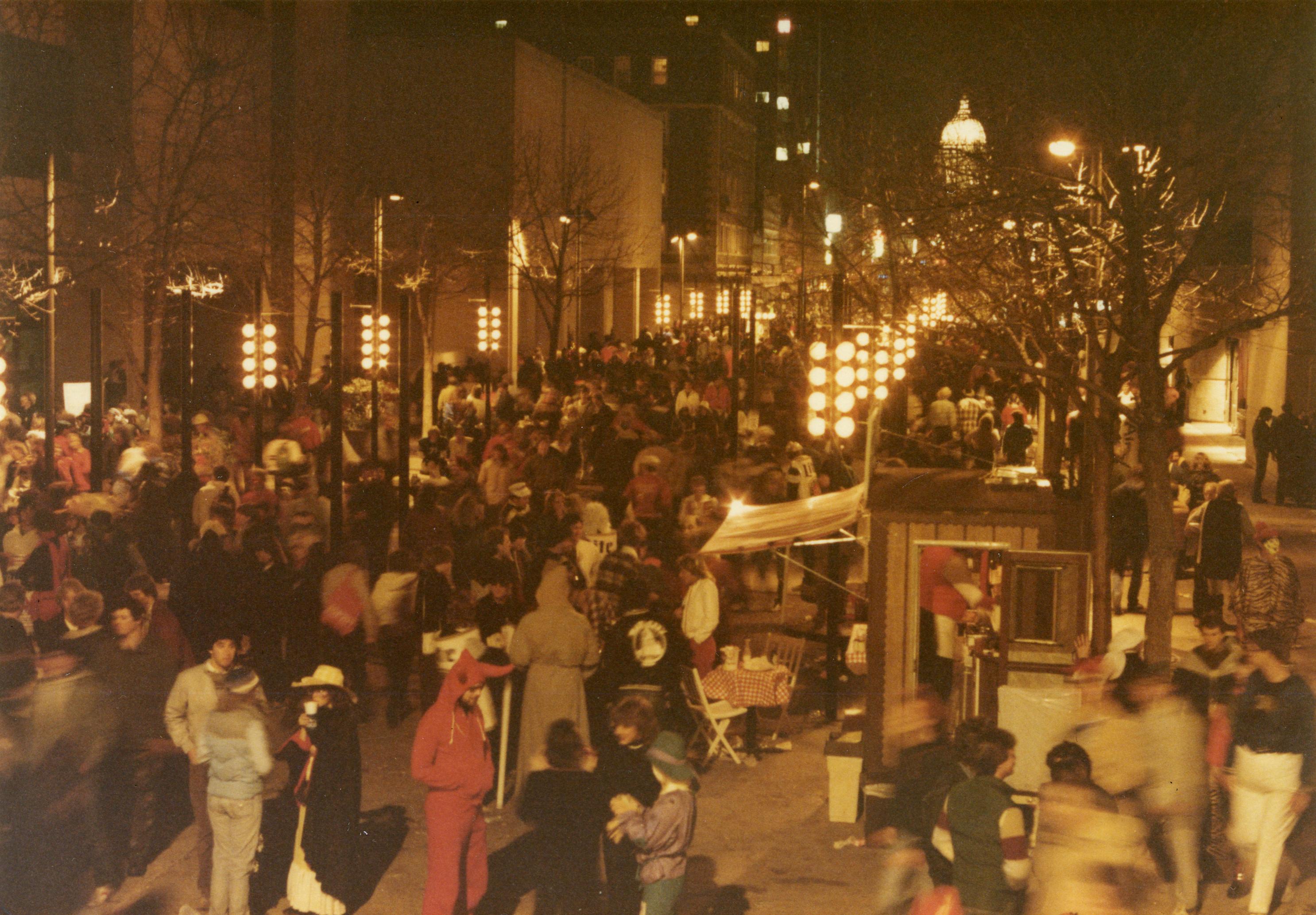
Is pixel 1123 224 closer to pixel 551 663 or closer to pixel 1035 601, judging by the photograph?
pixel 1035 601

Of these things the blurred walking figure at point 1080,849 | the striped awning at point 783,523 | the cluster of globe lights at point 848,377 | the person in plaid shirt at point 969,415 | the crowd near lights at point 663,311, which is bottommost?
the blurred walking figure at point 1080,849

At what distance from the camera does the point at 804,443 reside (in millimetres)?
27016

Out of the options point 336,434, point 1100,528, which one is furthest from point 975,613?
point 336,434

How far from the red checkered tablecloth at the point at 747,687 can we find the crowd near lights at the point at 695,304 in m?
65.1

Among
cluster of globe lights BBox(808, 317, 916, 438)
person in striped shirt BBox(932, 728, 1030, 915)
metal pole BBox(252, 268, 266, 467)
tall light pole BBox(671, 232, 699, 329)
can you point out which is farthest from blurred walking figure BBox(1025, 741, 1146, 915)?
tall light pole BBox(671, 232, 699, 329)

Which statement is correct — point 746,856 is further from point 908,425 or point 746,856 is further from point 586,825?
point 908,425

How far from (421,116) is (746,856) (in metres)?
37.6

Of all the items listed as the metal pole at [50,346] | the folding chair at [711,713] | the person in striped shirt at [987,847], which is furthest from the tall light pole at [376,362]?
the person in striped shirt at [987,847]

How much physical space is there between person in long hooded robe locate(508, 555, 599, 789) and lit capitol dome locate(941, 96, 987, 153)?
7.80 meters

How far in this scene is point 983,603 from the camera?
9977mm

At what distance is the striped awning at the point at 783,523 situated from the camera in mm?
11023

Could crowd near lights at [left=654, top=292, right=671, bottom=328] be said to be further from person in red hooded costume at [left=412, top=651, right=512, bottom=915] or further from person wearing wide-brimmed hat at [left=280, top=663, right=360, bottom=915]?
person in red hooded costume at [left=412, top=651, right=512, bottom=915]

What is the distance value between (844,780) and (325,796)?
3.29 metres

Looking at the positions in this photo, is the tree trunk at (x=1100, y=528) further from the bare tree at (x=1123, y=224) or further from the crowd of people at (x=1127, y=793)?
the crowd of people at (x=1127, y=793)
